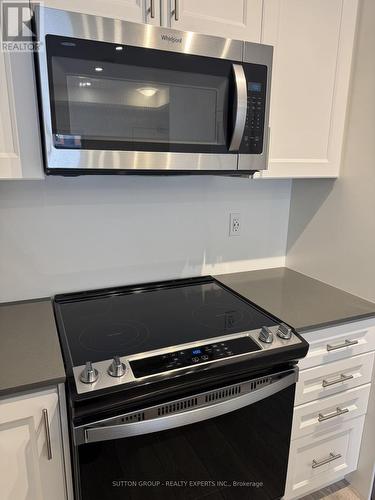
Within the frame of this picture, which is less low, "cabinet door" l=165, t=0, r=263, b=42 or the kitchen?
"cabinet door" l=165, t=0, r=263, b=42

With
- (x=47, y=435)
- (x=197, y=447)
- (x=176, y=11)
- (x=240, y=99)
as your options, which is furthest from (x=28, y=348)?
(x=176, y=11)

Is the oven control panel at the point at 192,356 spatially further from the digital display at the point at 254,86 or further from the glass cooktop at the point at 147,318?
the digital display at the point at 254,86

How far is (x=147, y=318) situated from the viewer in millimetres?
1329

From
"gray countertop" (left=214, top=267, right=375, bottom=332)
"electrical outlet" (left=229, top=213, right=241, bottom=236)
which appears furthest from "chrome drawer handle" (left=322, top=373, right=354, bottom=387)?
"electrical outlet" (left=229, top=213, right=241, bottom=236)

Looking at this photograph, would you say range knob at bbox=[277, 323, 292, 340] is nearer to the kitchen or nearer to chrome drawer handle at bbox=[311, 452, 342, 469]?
the kitchen

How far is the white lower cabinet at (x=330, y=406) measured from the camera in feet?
4.55

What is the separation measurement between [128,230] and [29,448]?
2.80 ft

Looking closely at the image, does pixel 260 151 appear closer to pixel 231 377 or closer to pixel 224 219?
pixel 224 219

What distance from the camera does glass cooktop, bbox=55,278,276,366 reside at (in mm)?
1124

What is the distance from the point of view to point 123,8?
104cm

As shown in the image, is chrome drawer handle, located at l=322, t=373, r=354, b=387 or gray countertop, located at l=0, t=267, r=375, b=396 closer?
gray countertop, located at l=0, t=267, r=375, b=396

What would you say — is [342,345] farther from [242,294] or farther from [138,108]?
[138,108]

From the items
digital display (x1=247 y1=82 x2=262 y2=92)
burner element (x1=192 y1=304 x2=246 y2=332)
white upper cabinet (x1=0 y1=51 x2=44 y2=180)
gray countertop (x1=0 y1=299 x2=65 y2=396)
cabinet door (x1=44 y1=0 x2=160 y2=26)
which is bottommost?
burner element (x1=192 y1=304 x2=246 y2=332)

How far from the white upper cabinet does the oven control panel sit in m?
0.63
